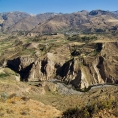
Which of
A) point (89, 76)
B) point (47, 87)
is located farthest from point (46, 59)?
point (47, 87)

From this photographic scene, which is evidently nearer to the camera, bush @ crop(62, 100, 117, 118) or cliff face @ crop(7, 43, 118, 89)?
bush @ crop(62, 100, 117, 118)

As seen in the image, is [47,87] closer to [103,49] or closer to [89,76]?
[89,76]

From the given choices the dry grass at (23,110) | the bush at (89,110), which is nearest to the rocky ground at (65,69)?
the dry grass at (23,110)

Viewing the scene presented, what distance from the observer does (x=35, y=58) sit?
88062mm

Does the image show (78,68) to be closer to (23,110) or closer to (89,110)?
(23,110)

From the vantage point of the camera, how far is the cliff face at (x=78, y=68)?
74.1m

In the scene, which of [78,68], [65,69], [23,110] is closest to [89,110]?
[23,110]

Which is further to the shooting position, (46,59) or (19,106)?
(46,59)

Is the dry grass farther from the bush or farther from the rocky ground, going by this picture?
the rocky ground

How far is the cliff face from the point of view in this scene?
243ft

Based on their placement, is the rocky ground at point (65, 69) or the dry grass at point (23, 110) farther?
the rocky ground at point (65, 69)

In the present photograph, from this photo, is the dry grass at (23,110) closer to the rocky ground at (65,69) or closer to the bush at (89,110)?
the bush at (89,110)

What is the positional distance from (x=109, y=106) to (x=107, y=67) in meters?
60.8

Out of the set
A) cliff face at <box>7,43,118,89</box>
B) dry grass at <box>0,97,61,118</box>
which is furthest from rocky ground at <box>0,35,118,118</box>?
dry grass at <box>0,97,61,118</box>
